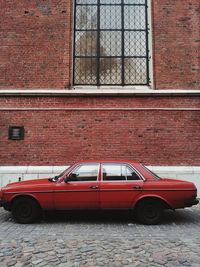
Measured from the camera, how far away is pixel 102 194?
7.67 metres

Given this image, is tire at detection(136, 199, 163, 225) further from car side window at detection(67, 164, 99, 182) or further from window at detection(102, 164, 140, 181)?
car side window at detection(67, 164, 99, 182)

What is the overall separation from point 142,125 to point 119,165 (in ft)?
11.8

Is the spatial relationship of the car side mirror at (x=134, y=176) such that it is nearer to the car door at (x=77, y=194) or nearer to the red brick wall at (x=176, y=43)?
the car door at (x=77, y=194)

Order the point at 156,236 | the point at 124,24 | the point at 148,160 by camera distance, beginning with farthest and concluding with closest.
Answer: the point at 124,24 < the point at 148,160 < the point at 156,236

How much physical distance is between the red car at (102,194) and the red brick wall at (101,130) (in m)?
3.30

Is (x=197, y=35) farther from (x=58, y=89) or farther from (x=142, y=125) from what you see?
(x=58, y=89)

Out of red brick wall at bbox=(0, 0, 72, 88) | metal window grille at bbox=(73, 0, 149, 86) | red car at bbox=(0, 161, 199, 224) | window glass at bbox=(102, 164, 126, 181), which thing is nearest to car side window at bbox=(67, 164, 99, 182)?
red car at bbox=(0, 161, 199, 224)

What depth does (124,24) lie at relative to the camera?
1231 centimetres

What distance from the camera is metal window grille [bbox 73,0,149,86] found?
12039 millimetres

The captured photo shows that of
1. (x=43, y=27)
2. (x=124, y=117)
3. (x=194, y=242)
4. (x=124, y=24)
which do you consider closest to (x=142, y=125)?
(x=124, y=117)

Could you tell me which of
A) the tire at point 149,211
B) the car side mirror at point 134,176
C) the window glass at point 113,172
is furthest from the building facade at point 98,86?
the tire at point 149,211

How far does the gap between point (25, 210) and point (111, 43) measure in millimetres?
7040

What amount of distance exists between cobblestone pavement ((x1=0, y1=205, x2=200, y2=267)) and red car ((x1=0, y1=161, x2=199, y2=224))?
0.38 meters

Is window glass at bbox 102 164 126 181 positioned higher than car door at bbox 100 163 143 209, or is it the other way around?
window glass at bbox 102 164 126 181
